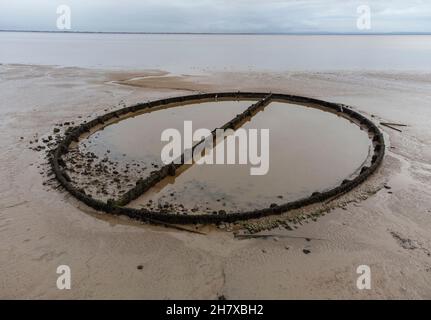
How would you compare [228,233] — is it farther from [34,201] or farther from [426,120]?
[426,120]

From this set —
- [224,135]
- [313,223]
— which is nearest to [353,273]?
[313,223]

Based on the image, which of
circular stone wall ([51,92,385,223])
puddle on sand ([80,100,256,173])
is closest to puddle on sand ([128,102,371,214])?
circular stone wall ([51,92,385,223])

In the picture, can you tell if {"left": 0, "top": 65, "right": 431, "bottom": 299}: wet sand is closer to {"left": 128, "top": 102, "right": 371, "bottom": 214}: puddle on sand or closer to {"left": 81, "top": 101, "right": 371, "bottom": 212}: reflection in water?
{"left": 128, "top": 102, "right": 371, "bottom": 214}: puddle on sand

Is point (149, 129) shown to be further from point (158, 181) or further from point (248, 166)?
point (248, 166)

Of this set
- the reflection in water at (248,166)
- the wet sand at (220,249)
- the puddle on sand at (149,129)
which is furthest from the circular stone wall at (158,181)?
Answer: the puddle on sand at (149,129)

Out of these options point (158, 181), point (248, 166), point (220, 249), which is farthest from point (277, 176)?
point (220, 249)

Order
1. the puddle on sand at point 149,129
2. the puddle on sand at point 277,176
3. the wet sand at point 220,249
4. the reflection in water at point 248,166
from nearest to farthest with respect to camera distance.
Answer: the wet sand at point 220,249, the puddle on sand at point 277,176, the reflection in water at point 248,166, the puddle on sand at point 149,129

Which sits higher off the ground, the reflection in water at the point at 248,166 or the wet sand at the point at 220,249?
the reflection in water at the point at 248,166

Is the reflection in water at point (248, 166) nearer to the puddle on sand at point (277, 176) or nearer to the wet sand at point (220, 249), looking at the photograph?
the puddle on sand at point (277, 176)
